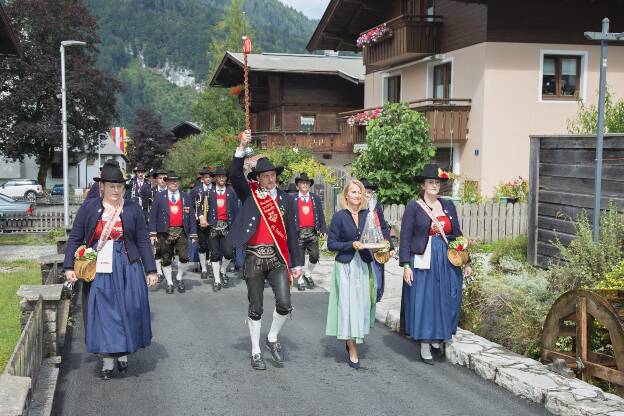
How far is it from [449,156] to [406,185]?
6587 millimetres

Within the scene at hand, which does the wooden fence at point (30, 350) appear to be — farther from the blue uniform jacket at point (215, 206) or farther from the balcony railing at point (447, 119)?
the balcony railing at point (447, 119)

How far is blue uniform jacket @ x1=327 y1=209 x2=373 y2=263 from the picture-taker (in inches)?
286

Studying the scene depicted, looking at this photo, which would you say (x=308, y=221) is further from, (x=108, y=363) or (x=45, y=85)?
(x=45, y=85)

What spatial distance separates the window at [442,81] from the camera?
24.4 meters

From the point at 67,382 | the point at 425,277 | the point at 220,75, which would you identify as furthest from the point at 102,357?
the point at 220,75

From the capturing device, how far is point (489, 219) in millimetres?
17641

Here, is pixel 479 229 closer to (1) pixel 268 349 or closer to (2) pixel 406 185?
(2) pixel 406 185

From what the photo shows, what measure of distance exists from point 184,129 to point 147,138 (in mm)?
4823

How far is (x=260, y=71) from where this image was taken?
123 ft

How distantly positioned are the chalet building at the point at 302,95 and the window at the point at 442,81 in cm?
1150

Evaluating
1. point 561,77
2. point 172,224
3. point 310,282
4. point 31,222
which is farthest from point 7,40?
point 561,77

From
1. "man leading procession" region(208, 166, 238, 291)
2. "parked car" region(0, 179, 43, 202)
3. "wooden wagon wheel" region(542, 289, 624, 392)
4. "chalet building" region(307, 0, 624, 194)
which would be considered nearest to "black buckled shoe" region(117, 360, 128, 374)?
"wooden wagon wheel" region(542, 289, 624, 392)

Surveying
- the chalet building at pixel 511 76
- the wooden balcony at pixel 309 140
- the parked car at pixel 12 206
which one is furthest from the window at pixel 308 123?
the chalet building at pixel 511 76

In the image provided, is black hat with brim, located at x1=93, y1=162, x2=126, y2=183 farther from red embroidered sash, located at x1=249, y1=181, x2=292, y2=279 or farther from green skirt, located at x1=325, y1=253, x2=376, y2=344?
green skirt, located at x1=325, y1=253, x2=376, y2=344
